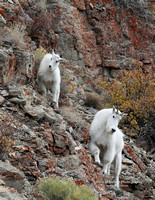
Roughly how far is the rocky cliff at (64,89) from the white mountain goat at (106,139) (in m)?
0.30

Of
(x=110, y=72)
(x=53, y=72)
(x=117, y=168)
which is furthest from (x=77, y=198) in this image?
(x=110, y=72)

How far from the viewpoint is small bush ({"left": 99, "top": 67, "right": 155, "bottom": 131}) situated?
54.2ft

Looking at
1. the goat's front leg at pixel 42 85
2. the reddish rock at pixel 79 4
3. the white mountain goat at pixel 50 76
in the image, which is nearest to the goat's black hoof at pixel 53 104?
the white mountain goat at pixel 50 76

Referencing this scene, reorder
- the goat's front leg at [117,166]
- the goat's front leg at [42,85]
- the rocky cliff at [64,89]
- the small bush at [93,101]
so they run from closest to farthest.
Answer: the rocky cliff at [64,89] < the goat's front leg at [117,166] < the goat's front leg at [42,85] < the small bush at [93,101]

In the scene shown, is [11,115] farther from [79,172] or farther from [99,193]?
[99,193]

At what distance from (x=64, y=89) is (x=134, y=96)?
5.43 m

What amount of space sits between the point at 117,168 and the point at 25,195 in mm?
4943

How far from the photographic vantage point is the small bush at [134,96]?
16.5m

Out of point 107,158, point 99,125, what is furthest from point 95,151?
point 99,125

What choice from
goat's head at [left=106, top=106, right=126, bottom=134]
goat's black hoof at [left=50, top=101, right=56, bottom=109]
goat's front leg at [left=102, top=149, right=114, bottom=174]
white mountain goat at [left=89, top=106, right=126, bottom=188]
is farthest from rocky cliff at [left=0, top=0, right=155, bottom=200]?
goat's head at [left=106, top=106, right=126, bottom=134]

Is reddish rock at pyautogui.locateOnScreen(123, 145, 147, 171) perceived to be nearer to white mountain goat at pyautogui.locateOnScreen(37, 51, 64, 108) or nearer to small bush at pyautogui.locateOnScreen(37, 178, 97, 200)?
white mountain goat at pyautogui.locateOnScreen(37, 51, 64, 108)

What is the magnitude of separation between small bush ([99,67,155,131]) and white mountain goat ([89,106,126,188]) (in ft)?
21.3

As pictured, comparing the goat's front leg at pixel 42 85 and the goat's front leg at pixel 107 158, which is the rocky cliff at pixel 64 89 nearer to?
the goat's front leg at pixel 42 85

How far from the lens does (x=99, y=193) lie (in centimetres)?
688
